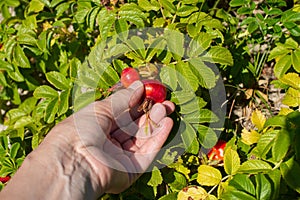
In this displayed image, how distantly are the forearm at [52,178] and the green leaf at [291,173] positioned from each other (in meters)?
0.69

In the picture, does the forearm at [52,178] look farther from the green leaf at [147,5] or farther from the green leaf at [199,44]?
the green leaf at [147,5]

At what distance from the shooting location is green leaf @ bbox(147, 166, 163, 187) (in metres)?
2.05

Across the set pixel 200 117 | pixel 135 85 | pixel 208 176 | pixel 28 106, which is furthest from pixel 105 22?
pixel 208 176

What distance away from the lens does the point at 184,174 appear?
7.07 feet

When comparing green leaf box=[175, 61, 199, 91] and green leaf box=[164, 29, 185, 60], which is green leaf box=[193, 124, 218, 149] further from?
green leaf box=[164, 29, 185, 60]

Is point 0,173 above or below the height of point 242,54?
below

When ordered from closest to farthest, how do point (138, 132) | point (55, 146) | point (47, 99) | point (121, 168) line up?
1. point (55, 146)
2. point (121, 168)
3. point (138, 132)
4. point (47, 99)

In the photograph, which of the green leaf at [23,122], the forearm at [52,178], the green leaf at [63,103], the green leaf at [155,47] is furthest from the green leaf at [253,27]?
the green leaf at [23,122]

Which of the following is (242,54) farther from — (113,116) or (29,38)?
(29,38)

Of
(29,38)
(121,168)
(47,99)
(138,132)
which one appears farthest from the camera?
(29,38)

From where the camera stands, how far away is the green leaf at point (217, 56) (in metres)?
2.07

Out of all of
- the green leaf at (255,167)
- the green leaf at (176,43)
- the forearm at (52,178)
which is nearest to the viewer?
the forearm at (52,178)

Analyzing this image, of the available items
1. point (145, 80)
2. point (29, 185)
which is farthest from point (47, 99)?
point (29, 185)

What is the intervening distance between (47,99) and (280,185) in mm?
1084
